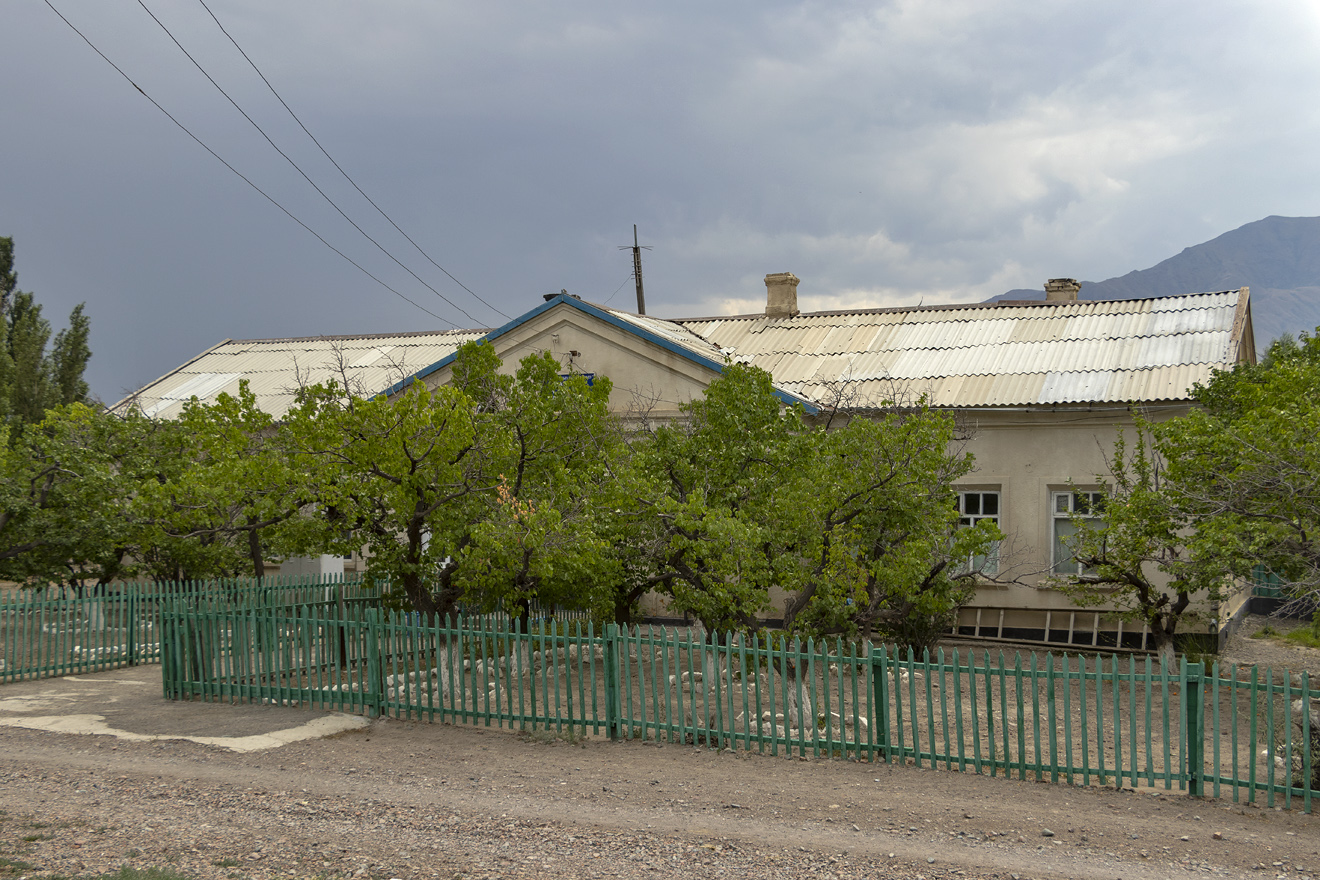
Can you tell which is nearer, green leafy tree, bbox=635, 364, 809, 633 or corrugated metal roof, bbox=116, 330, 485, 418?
green leafy tree, bbox=635, 364, 809, 633

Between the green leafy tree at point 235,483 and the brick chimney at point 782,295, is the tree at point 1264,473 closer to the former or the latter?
the green leafy tree at point 235,483

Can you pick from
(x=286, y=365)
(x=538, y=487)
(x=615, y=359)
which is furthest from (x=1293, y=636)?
(x=286, y=365)

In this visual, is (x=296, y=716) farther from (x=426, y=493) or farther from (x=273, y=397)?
(x=273, y=397)

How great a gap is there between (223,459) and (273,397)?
14.5 meters

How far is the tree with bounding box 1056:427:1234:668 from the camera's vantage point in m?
12.2

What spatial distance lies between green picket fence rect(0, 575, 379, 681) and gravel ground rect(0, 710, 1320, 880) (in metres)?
4.42

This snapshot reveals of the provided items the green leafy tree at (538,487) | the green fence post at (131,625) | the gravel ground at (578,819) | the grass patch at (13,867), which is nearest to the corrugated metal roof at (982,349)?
the green fence post at (131,625)

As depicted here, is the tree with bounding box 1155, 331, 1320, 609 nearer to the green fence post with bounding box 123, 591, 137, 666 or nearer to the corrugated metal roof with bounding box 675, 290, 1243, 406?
the corrugated metal roof with bounding box 675, 290, 1243, 406

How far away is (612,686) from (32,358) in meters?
28.6

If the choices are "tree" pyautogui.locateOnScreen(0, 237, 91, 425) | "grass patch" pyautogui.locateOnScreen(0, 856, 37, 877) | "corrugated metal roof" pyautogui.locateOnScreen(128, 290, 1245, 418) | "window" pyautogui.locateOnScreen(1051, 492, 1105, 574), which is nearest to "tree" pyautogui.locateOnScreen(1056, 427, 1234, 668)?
"window" pyautogui.locateOnScreen(1051, 492, 1105, 574)

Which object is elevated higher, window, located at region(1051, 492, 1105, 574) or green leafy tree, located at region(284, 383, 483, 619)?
green leafy tree, located at region(284, 383, 483, 619)

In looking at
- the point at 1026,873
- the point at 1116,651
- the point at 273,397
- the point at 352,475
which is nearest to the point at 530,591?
the point at 352,475

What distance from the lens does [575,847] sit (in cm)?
693

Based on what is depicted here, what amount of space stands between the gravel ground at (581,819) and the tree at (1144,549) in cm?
436
